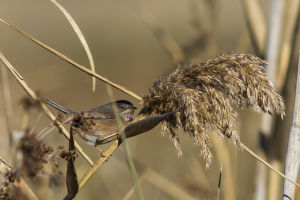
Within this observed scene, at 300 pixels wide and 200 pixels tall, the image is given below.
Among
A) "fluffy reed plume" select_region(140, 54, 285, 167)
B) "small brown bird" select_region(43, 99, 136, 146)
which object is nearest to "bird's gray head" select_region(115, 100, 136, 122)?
"small brown bird" select_region(43, 99, 136, 146)

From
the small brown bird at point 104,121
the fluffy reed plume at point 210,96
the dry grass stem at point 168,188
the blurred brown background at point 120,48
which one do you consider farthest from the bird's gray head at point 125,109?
the fluffy reed plume at point 210,96

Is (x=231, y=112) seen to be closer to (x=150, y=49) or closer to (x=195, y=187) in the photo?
(x=195, y=187)

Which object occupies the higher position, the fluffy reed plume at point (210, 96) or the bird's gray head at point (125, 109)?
the fluffy reed plume at point (210, 96)

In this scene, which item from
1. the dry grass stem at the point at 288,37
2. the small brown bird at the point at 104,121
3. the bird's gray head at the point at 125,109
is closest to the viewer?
the small brown bird at the point at 104,121

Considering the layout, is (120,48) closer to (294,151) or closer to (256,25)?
(256,25)

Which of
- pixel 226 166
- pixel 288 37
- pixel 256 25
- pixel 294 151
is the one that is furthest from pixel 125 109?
pixel 294 151

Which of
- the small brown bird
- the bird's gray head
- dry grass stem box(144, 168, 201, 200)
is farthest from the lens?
the bird's gray head

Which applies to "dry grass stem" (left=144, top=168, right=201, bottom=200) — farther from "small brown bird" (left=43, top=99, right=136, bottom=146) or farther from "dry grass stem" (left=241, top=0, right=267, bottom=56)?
"dry grass stem" (left=241, top=0, right=267, bottom=56)

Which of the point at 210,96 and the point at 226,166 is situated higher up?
the point at 210,96

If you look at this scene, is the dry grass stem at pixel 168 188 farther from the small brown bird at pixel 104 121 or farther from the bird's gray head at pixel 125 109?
the bird's gray head at pixel 125 109
